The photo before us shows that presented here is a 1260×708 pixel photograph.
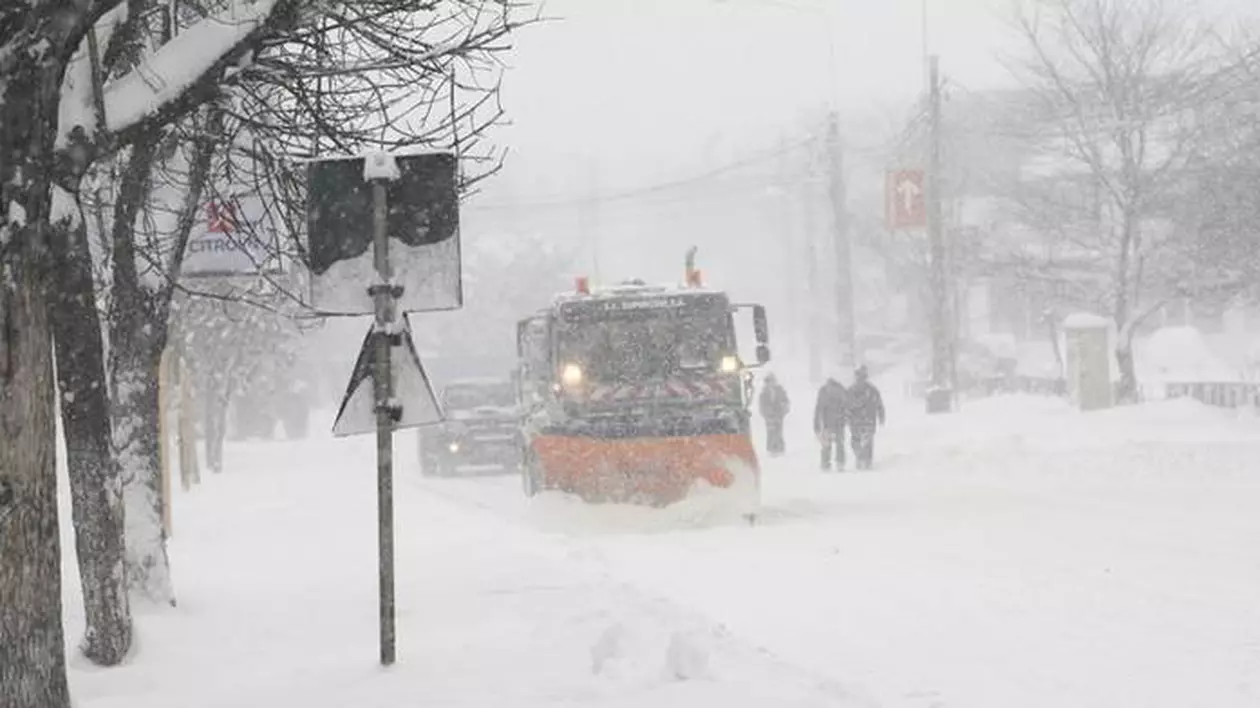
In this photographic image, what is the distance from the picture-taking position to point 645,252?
377 ft

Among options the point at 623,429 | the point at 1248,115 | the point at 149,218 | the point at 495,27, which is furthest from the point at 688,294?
the point at 1248,115

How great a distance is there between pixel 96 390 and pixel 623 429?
9.67 metres

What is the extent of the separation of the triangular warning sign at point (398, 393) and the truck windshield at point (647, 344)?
1065 cm

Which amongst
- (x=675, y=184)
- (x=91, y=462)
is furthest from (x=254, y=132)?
(x=675, y=184)

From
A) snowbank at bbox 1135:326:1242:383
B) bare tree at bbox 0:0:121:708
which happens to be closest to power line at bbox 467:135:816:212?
snowbank at bbox 1135:326:1242:383

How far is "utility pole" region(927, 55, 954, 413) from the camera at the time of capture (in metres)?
33.2

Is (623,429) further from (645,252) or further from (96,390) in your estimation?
(645,252)

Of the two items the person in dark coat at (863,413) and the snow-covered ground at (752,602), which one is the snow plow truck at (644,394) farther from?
the person in dark coat at (863,413)

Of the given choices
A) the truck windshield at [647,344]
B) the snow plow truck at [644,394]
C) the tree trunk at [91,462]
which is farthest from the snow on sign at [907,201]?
the tree trunk at [91,462]

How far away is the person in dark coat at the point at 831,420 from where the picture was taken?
1070 inches

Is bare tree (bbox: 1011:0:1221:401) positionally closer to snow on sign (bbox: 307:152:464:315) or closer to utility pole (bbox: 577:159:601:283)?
snow on sign (bbox: 307:152:464:315)

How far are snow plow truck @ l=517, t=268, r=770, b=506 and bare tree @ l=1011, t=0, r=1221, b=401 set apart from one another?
14803 millimetres

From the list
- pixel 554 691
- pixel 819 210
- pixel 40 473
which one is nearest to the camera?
pixel 40 473

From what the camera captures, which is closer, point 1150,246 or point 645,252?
point 1150,246
